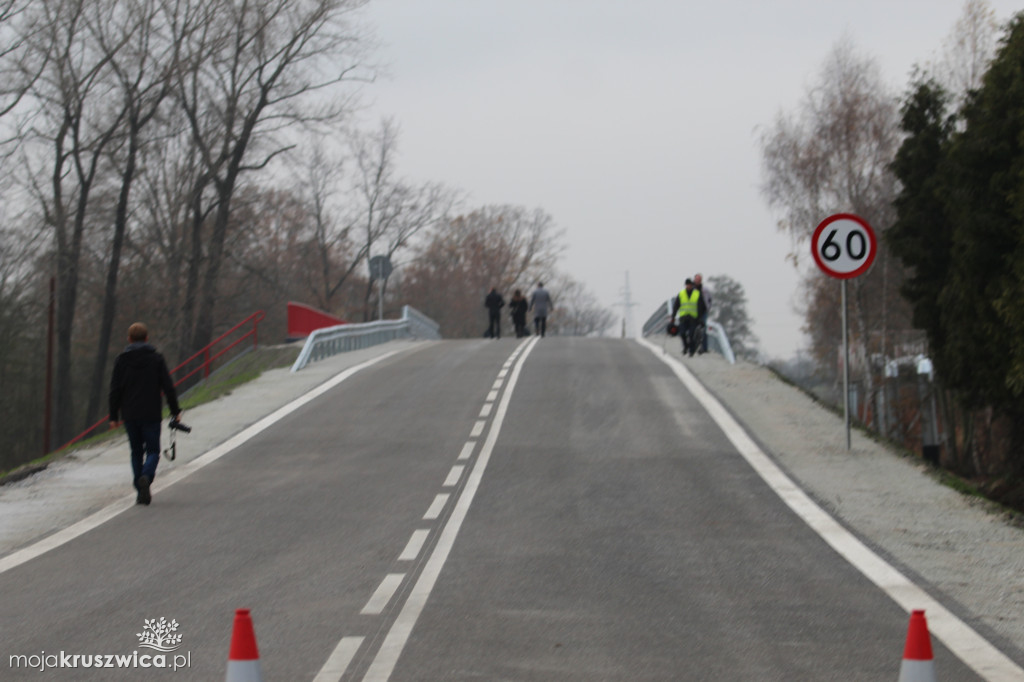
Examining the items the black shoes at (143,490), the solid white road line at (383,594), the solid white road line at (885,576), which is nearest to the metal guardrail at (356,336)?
the solid white road line at (885,576)

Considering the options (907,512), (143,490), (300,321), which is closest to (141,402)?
(143,490)

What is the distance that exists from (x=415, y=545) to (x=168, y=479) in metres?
5.35

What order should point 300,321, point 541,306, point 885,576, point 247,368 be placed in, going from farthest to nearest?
point 541,306 < point 300,321 < point 247,368 < point 885,576

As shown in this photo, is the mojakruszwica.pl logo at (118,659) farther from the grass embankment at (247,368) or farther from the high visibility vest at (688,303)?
the high visibility vest at (688,303)

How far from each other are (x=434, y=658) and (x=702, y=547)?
12.8ft

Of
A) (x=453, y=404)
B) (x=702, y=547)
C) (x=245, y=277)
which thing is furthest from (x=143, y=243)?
(x=702, y=547)

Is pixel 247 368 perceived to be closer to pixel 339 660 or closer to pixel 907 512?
pixel 907 512

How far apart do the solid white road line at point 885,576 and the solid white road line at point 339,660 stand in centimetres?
325

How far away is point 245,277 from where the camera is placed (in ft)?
190

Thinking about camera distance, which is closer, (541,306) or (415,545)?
(415,545)

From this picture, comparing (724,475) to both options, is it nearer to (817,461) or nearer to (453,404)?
(817,461)

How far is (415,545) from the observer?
10.5 m

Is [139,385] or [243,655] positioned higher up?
[139,385]

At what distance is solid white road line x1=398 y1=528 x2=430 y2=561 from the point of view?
10016 mm
